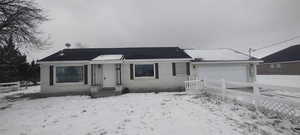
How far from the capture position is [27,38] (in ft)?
26.1

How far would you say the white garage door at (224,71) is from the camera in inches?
432

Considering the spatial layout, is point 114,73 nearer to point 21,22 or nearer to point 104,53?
point 104,53

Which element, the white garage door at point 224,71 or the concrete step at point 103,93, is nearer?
the concrete step at point 103,93

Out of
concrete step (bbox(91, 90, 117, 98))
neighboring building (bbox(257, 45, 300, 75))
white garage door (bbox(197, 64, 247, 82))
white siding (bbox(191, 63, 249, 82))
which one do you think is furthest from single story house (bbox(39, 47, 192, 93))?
neighboring building (bbox(257, 45, 300, 75))

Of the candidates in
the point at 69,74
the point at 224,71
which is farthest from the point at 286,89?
the point at 69,74

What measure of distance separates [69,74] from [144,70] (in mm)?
5719

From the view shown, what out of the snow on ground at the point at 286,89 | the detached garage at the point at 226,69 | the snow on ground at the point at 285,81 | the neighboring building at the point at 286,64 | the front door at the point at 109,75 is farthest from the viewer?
the neighboring building at the point at 286,64

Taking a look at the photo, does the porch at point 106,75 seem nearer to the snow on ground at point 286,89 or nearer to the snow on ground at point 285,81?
the snow on ground at point 286,89

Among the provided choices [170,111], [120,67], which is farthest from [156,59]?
[170,111]

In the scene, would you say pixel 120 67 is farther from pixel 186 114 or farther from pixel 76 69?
pixel 186 114

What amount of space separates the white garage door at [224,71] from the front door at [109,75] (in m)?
6.96

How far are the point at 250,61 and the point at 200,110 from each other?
9033mm

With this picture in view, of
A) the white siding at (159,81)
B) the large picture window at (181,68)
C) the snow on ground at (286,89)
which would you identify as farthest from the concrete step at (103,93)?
the snow on ground at (286,89)

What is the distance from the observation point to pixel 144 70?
33.7 feet
